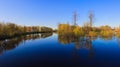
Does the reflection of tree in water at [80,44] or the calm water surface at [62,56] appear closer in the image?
the calm water surface at [62,56]

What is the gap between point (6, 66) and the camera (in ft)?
25.6

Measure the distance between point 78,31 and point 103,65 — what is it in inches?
1117

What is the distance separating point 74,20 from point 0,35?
65.3 ft

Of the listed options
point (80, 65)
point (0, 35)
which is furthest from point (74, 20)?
point (80, 65)

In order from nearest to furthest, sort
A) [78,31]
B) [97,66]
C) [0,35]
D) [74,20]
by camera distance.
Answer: [97,66] → [0,35] → [78,31] → [74,20]

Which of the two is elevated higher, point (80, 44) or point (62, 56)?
point (80, 44)

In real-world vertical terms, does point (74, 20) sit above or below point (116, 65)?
above

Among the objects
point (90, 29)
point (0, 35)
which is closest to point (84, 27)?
point (90, 29)

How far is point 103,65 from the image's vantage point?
25.4ft

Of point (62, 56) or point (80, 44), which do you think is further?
point (80, 44)

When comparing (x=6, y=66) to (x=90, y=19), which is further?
(x=90, y=19)

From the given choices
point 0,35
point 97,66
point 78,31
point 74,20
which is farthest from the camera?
point 74,20

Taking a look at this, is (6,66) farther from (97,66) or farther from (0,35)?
(0,35)

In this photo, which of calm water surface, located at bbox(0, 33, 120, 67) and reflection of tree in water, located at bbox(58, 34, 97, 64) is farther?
reflection of tree in water, located at bbox(58, 34, 97, 64)
